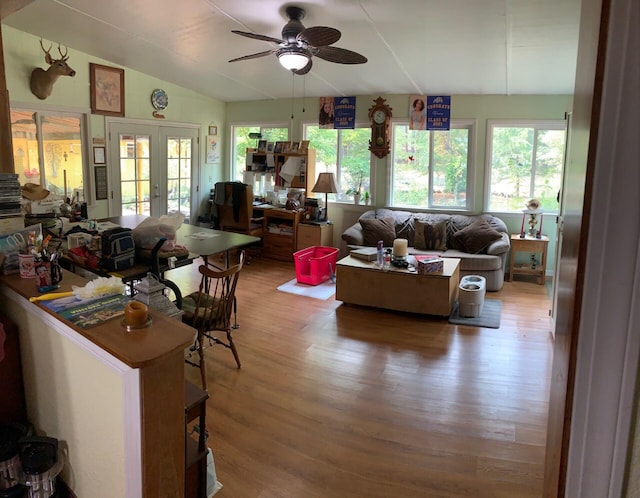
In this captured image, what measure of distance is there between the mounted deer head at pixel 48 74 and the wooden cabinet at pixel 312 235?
3.27 meters

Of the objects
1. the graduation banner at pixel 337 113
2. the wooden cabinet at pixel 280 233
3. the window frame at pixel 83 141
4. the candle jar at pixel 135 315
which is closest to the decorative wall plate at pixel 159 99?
the window frame at pixel 83 141

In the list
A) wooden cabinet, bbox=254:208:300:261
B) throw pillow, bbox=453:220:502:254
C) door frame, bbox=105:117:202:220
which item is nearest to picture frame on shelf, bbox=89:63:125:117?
door frame, bbox=105:117:202:220

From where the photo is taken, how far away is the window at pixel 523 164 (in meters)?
6.01

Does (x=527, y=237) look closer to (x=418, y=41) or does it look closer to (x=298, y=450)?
(x=418, y=41)

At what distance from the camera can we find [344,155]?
7031 mm

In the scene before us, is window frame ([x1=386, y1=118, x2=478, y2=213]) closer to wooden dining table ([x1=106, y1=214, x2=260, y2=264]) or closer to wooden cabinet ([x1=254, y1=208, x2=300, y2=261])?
wooden cabinet ([x1=254, y1=208, x2=300, y2=261])

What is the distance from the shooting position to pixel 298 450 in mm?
2568

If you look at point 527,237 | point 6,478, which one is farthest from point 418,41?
point 6,478

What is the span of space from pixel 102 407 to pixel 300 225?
524 centimetres

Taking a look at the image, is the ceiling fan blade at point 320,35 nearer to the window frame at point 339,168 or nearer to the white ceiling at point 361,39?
the white ceiling at point 361,39

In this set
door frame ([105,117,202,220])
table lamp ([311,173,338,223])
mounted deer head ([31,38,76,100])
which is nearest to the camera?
mounted deer head ([31,38,76,100])

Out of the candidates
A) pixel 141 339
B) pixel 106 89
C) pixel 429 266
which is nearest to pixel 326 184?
pixel 429 266

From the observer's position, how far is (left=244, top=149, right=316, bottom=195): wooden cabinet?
7.00m

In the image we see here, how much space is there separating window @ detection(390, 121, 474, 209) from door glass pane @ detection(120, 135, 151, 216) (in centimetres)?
340
